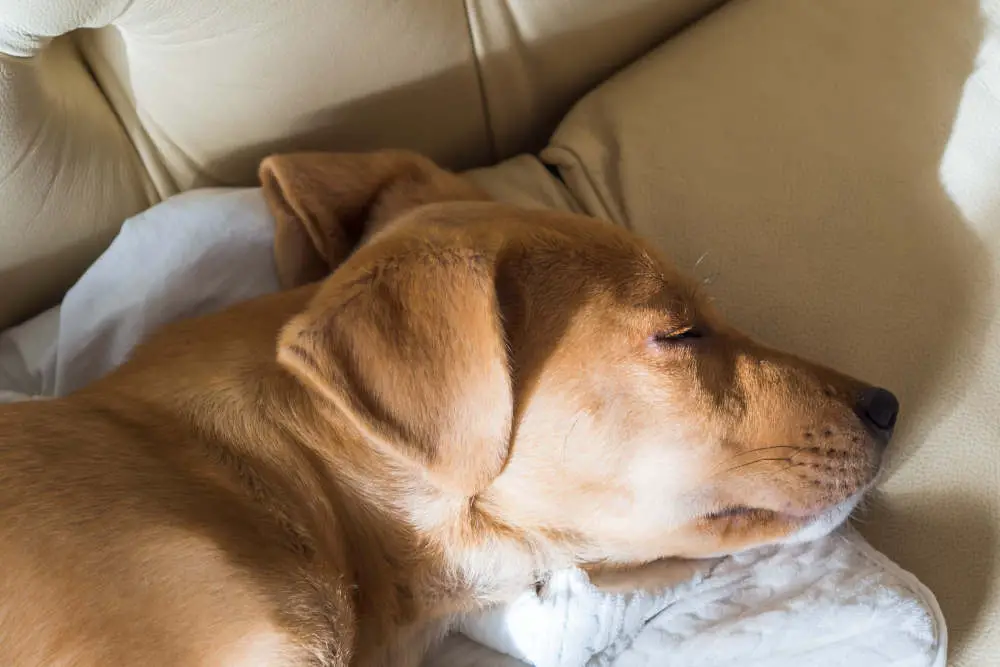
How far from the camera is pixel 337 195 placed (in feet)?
4.15

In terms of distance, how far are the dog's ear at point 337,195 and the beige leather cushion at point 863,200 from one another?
13.4 inches

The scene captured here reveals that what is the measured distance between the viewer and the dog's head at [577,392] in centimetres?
90

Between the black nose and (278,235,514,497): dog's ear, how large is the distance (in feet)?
1.53

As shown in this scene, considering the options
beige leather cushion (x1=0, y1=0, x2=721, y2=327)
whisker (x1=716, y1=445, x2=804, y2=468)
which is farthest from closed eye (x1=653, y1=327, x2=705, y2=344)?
beige leather cushion (x1=0, y1=0, x2=721, y2=327)

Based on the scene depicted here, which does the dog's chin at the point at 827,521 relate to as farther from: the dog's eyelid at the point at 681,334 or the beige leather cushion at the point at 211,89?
the beige leather cushion at the point at 211,89

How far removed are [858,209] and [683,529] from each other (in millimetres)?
642

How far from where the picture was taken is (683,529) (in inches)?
42.0

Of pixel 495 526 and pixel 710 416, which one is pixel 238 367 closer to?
pixel 495 526

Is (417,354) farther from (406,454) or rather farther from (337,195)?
(337,195)

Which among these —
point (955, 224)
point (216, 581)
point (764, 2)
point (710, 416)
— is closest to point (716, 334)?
point (710, 416)

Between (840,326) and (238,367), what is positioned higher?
(238,367)

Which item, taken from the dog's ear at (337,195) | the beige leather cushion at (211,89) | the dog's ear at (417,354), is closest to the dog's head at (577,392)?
the dog's ear at (417,354)

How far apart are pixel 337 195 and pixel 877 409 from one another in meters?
0.79

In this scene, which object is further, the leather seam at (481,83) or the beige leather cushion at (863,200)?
the leather seam at (481,83)
